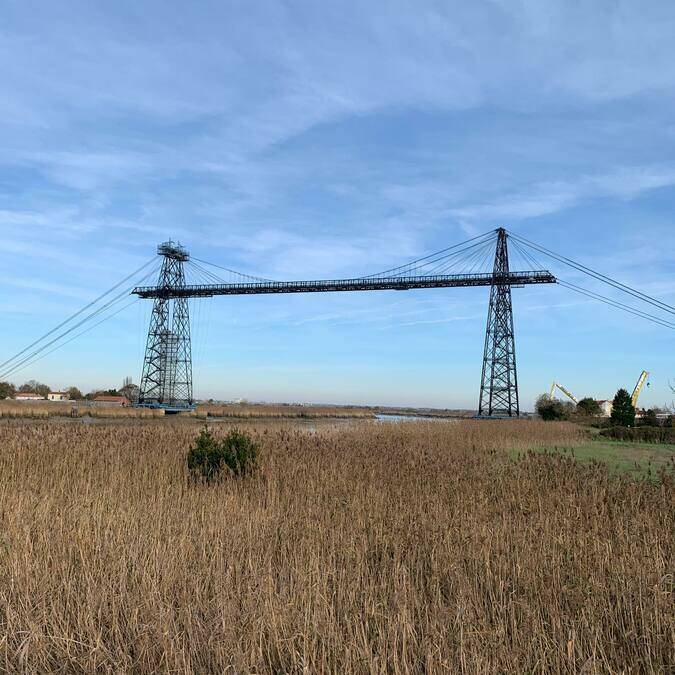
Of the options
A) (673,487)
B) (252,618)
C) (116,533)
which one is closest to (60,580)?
(116,533)

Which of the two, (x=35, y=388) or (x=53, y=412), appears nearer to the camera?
(x=53, y=412)

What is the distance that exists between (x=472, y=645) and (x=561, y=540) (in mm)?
2601

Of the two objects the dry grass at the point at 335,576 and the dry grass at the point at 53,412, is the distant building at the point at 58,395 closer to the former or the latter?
the dry grass at the point at 53,412

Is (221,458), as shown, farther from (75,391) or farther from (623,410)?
(75,391)

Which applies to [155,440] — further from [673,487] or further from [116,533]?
[673,487]

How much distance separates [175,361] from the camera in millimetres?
59500

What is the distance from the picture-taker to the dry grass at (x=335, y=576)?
3291 mm

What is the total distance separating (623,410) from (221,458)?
1668 inches

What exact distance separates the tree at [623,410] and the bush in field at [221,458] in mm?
36581

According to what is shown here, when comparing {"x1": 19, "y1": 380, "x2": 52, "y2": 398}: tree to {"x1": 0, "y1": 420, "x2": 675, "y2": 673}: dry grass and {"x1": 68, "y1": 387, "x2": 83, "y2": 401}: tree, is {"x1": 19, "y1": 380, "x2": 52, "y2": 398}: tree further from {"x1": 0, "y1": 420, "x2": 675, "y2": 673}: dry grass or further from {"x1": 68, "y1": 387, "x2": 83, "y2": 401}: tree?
{"x1": 0, "y1": 420, "x2": 675, "y2": 673}: dry grass

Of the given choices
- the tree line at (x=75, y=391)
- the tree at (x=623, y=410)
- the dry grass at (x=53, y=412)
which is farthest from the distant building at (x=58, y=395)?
the tree at (x=623, y=410)

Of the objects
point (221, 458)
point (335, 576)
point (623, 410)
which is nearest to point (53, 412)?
point (221, 458)

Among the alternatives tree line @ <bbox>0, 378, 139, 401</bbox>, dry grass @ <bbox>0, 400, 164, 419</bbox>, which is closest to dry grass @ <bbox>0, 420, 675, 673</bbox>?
dry grass @ <bbox>0, 400, 164, 419</bbox>

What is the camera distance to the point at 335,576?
446 centimetres
